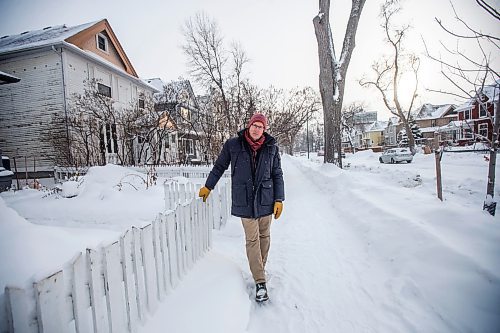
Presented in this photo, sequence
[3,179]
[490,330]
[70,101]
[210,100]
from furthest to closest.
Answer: [210,100], [70,101], [3,179], [490,330]

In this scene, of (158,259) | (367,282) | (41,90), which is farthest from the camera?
(41,90)

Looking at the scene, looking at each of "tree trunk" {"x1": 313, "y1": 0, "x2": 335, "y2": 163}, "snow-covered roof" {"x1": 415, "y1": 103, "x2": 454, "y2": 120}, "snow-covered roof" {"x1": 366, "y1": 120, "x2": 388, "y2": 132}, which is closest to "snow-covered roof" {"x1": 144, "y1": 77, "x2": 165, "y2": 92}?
"tree trunk" {"x1": 313, "y1": 0, "x2": 335, "y2": 163}

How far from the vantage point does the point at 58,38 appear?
45.1 feet

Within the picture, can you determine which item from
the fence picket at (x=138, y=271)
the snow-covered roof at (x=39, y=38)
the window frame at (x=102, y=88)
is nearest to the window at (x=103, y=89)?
the window frame at (x=102, y=88)

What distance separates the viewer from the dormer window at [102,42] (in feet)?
55.7

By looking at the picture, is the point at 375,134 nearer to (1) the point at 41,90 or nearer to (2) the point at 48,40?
(2) the point at 48,40

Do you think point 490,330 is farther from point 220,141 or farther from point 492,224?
point 220,141

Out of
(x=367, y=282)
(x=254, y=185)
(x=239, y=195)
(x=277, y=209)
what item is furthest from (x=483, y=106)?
(x=239, y=195)

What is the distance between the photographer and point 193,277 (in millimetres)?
2703

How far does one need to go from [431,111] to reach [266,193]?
210 ft

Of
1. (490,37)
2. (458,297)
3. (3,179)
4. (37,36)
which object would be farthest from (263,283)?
(37,36)

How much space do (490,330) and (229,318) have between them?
208cm

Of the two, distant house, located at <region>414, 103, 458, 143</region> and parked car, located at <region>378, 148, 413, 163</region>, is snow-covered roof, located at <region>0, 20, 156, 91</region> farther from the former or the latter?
distant house, located at <region>414, 103, 458, 143</region>

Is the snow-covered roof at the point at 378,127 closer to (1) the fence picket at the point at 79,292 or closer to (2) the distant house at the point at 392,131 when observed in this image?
(2) the distant house at the point at 392,131
